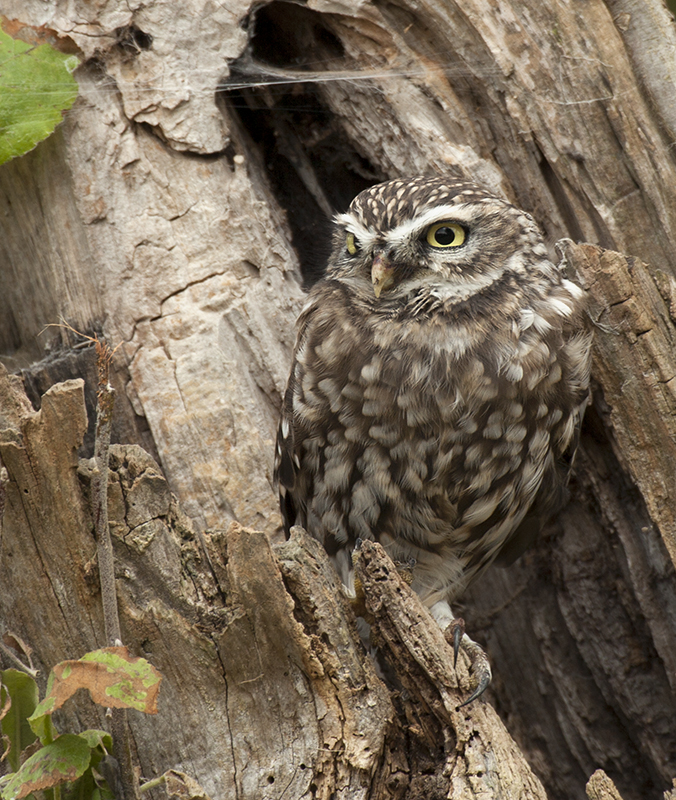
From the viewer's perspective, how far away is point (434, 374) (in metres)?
2.45

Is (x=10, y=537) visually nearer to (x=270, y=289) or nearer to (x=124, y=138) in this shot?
(x=270, y=289)

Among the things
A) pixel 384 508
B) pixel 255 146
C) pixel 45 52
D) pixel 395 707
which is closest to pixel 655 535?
pixel 384 508

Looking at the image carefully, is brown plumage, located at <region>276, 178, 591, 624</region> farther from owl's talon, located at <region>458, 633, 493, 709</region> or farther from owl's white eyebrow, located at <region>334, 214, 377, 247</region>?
owl's talon, located at <region>458, 633, 493, 709</region>

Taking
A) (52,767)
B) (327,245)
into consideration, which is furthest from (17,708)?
(327,245)

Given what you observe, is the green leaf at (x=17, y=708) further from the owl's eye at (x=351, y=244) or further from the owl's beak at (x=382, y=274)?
the owl's eye at (x=351, y=244)

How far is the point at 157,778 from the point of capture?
6.27 ft

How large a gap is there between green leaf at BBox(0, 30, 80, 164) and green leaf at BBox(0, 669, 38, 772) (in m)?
1.92

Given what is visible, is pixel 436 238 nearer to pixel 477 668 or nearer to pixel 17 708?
pixel 477 668

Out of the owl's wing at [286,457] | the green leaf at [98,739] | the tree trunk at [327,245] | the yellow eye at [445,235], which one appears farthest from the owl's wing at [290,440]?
the green leaf at [98,739]

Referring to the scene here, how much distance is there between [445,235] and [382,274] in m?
0.25

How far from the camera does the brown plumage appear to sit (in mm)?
2463

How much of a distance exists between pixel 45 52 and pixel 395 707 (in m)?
2.66

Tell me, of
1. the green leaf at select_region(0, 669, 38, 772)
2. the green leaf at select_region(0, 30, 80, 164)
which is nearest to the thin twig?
the green leaf at select_region(0, 669, 38, 772)

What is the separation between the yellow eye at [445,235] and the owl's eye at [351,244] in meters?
0.26
